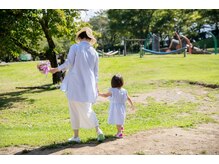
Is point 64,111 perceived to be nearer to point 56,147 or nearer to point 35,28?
point 56,147

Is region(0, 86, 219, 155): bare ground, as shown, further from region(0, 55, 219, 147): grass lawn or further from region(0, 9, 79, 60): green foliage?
region(0, 9, 79, 60): green foliage

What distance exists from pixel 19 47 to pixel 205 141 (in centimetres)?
1303

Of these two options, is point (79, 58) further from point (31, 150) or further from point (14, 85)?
point (14, 85)

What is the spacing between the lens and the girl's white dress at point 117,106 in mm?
7219

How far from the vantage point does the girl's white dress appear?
7.22 metres

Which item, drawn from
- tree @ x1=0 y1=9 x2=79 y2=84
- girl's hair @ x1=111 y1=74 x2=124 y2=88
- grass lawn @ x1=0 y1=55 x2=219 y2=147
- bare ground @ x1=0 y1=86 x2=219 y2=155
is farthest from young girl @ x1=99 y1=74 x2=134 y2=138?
tree @ x1=0 y1=9 x2=79 y2=84

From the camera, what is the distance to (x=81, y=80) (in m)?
6.59

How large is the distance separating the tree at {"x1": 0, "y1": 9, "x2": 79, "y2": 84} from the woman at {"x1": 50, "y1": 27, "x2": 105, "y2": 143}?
872 cm

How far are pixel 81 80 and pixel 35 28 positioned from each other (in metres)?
11.6

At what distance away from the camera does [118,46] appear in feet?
130

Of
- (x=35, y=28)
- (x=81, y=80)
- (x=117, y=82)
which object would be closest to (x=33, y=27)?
(x=35, y=28)

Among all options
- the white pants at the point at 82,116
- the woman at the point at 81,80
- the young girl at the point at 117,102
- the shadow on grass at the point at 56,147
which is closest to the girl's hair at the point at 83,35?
the woman at the point at 81,80
